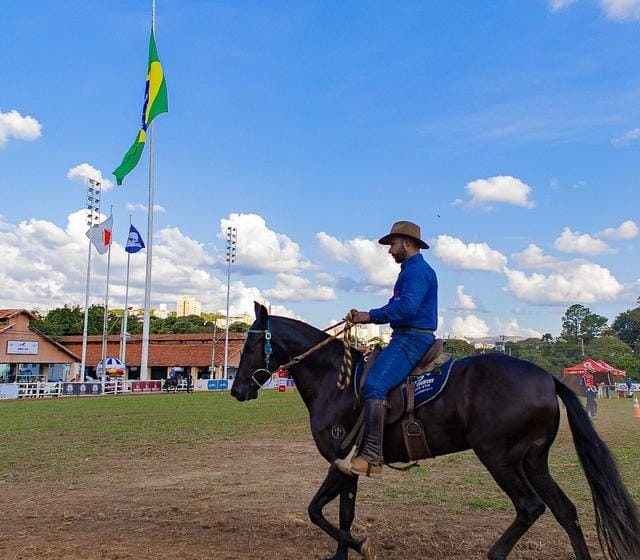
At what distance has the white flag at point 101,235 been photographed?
154 ft

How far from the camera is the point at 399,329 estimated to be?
20.4 ft

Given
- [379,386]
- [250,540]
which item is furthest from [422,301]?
[250,540]

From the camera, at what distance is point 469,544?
22.3 feet

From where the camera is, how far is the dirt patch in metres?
6.54

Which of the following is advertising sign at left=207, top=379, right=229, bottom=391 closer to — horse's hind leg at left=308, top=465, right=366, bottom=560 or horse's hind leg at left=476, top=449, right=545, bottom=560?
horse's hind leg at left=308, top=465, right=366, bottom=560

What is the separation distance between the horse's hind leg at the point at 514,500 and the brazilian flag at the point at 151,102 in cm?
3797

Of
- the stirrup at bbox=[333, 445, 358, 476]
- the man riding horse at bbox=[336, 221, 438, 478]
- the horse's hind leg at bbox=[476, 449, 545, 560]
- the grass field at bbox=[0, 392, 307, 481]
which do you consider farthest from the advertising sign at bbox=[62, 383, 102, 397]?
the horse's hind leg at bbox=[476, 449, 545, 560]

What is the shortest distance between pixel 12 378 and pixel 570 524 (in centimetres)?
6093

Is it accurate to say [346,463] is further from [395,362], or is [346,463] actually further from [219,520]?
[219,520]

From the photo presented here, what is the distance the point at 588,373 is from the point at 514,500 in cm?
3587

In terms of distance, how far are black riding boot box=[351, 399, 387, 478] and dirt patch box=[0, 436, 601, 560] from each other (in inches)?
47.4

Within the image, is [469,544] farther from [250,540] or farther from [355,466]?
[250,540]

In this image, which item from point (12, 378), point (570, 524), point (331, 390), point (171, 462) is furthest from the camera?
point (12, 378)

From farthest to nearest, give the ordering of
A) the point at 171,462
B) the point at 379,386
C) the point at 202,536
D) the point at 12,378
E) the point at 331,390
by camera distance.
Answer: the point at 12,378 < the point at 171,462 < the point at 202,536 < the point at 331,390 < the point at 379,386
